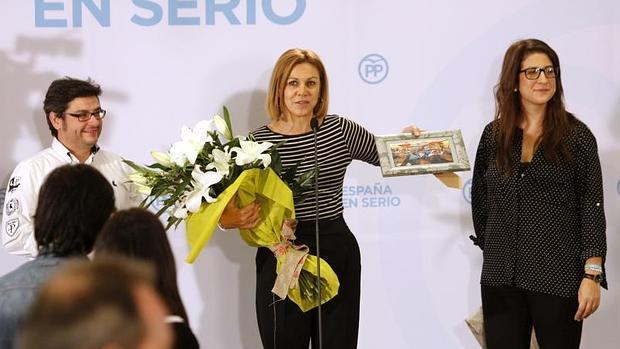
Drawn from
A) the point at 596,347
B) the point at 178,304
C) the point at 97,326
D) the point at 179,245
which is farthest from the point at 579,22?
the point at 97,326

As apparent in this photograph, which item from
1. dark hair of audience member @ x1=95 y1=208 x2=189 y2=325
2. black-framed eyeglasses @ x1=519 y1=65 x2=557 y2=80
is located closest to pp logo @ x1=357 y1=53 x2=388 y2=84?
black-framed eyeglasses @ x1=519 y1=65 x2=557 y2=80

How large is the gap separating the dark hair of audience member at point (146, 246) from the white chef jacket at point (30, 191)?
144cm

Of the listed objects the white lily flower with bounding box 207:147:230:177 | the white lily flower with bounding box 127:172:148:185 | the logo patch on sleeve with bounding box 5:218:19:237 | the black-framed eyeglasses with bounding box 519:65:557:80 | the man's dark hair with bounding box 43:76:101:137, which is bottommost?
the logo patch on sleeve with bounding box 5:218:19:237

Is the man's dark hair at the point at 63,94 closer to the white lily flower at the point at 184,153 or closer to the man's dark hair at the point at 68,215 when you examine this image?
the white lily flower at the point at 184,153

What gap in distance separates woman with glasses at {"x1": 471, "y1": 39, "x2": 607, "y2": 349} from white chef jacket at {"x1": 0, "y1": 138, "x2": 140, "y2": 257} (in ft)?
4.68

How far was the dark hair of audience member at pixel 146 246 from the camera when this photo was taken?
202 cm

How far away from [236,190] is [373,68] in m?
1.27

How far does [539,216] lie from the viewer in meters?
3.45

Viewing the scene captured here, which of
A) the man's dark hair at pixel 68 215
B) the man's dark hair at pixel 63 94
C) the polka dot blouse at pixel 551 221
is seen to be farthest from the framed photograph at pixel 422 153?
the man's dark hair at pixel 68 215

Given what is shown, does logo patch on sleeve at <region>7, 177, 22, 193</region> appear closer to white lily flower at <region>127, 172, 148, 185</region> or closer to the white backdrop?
white lily flower at <region>127, 172, 148, 185</region>

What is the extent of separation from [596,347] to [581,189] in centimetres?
131

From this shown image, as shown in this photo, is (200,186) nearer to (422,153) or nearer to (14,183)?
(14,183)

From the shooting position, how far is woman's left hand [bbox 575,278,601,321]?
3.33 metres

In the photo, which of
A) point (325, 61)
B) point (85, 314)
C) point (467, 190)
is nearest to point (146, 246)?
point (85, 314)
